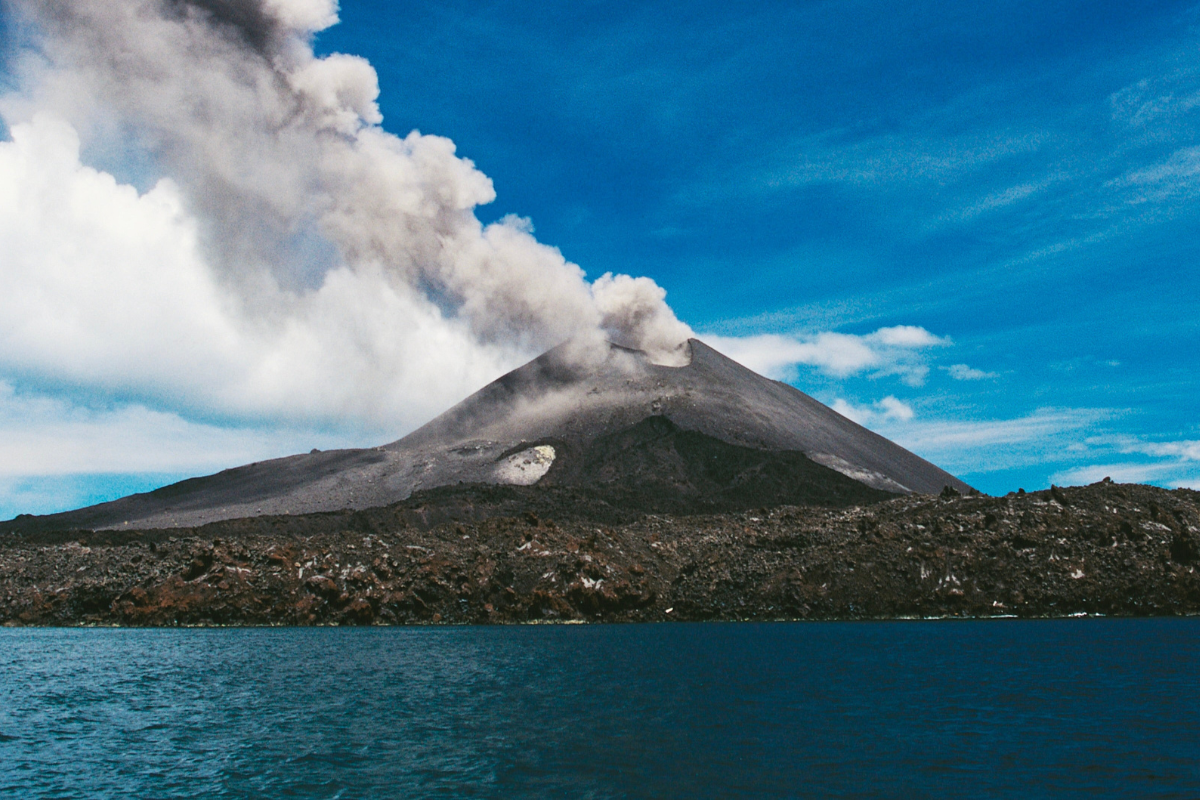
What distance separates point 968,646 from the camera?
66312 millimetres

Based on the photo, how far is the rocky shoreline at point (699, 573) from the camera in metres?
105

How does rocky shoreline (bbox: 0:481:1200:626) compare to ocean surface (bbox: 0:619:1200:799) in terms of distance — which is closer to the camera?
ocean surface (bbox: 0:619:1200:799)

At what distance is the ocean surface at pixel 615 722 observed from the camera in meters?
24.9

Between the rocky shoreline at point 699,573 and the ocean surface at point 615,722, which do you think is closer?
Answer: the ocean surface at point 615,722

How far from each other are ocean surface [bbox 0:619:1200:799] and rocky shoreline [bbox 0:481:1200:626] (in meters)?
37.3

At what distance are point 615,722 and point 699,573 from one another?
84474 mm

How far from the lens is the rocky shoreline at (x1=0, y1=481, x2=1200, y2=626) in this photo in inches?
4134

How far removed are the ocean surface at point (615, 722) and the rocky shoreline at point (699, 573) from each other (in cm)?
3727

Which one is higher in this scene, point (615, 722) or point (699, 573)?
point (699, 573)

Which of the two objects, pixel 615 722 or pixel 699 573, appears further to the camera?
pixel 699 573

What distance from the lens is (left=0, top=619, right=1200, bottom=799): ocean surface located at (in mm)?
24859

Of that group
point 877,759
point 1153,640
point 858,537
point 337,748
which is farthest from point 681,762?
point 858,537

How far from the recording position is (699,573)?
11762cm

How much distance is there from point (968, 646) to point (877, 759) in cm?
4437
